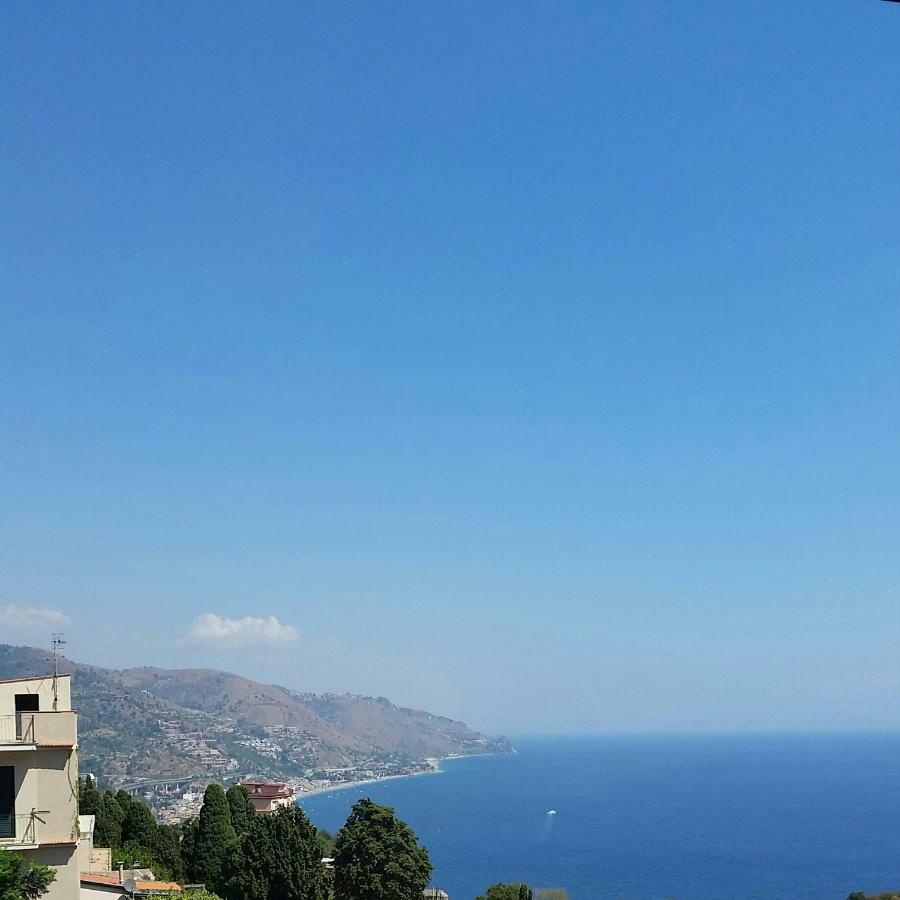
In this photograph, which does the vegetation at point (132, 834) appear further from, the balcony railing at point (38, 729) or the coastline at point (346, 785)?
the coastline at point (346, 785)

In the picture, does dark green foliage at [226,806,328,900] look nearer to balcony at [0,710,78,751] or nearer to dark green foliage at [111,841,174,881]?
dark green foliage at [111,841,174,881]

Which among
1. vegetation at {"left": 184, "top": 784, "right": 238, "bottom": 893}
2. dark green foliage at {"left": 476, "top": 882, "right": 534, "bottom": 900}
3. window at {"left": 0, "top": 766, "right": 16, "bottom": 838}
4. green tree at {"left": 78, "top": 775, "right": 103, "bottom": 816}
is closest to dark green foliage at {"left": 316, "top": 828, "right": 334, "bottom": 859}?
vegetation at {"left": 184, "top": 784, "right": 238, "bottom": 893}

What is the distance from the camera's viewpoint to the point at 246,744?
598ft

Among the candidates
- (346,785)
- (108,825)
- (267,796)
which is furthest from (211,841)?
(346,785)

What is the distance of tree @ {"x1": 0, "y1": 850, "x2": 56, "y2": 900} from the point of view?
9812mm

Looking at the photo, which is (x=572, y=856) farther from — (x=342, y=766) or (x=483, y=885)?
(x=342, y=766)

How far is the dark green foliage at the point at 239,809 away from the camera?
27.9m

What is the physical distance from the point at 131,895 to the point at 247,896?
3.72 m

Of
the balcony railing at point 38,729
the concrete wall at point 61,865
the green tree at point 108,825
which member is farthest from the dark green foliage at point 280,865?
the green tree at point 108,825

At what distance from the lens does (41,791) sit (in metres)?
11.3

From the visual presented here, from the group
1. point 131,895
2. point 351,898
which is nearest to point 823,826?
point 351,898

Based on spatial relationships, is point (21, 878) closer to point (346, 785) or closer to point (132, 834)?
point (132, 834)

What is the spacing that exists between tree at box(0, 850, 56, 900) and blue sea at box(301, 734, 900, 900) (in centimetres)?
5051

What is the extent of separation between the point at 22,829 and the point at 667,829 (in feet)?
263
